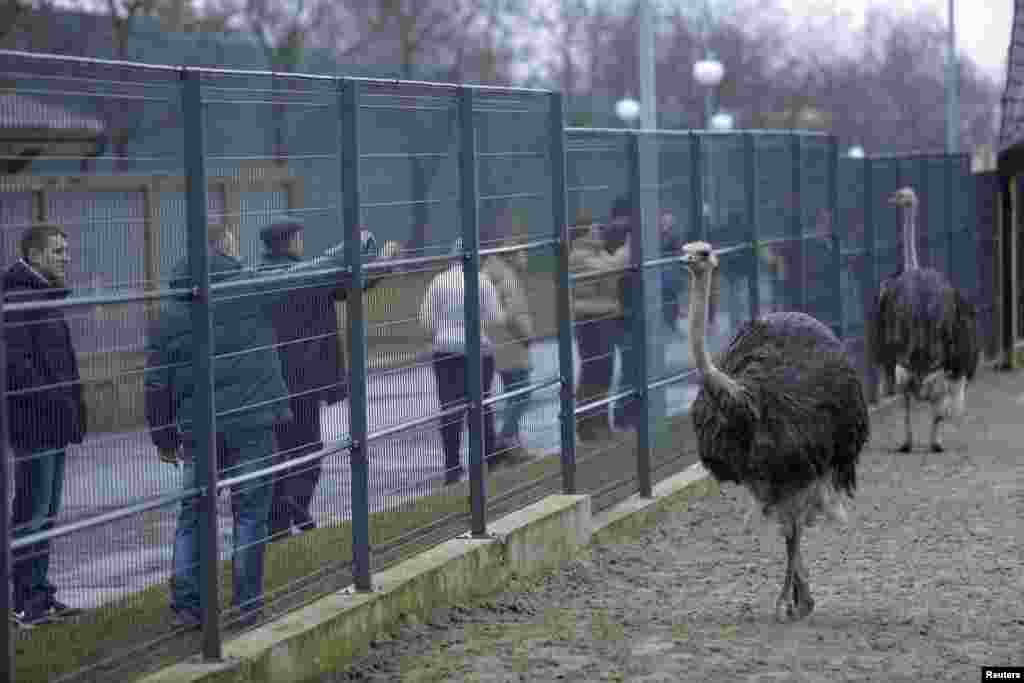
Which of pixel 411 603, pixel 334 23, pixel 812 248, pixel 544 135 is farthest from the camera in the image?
pixel 334 23

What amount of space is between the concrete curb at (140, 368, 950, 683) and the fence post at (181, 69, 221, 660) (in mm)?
217

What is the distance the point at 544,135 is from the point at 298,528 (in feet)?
9.81

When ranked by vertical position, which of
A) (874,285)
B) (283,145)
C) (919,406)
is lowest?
(919,406)

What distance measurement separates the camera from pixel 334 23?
34.1 m

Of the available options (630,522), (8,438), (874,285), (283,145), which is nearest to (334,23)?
(874,285)

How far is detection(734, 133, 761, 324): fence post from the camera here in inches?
503

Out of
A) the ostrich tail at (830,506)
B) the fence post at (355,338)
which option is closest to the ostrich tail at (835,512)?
the ostrich tail at (830,506)

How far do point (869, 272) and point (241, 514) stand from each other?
10560mm

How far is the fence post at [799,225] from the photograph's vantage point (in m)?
14.1

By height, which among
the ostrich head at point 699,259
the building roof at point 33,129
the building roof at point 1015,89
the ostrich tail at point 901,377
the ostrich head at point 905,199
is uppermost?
the building roof at point 1015,89

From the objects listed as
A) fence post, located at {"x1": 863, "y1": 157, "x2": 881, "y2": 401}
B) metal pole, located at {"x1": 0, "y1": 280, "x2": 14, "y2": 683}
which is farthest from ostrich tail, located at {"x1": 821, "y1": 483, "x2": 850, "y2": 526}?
fence post, located at {"x1": 863, "y1": 157, "x2": 881, "y2": 401}

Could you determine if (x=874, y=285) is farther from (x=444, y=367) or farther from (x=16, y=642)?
(x=16, y=642)

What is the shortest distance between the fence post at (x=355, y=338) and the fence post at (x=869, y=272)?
375 inches

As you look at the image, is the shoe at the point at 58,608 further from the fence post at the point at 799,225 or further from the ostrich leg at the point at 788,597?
the fence post at the point at 799,225
